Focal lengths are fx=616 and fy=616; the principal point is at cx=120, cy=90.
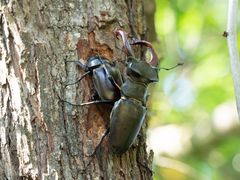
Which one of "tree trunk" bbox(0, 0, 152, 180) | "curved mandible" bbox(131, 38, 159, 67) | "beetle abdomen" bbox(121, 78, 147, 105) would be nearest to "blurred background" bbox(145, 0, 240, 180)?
"curved mandible" bbox(131, 38, 159, 67)

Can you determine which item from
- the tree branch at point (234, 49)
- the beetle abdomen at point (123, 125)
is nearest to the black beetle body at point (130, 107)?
the beetle abdomen at point (123, 125)

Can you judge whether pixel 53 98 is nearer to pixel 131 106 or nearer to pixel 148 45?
pixel 131 106

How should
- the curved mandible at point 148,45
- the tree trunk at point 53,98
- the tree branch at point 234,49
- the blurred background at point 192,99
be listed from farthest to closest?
the blurred background at point 192,99, the curved mandible at point 148,45, the tree branch at point 234,49, the tree trunk at point 53,98

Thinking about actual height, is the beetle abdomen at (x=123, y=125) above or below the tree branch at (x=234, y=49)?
below

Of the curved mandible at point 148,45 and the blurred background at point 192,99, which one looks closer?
the curved mandible at point 148,45

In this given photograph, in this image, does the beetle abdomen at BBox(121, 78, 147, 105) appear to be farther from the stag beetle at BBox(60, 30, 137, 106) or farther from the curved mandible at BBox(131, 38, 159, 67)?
the curved mandible at BBox(131, 38, 159, 67)

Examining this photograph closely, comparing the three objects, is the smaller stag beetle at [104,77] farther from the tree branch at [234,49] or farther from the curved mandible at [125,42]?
the tree branch at [234,49]

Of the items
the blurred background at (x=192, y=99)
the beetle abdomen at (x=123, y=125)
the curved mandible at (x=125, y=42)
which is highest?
the blurred background at (x=192, y=99)
